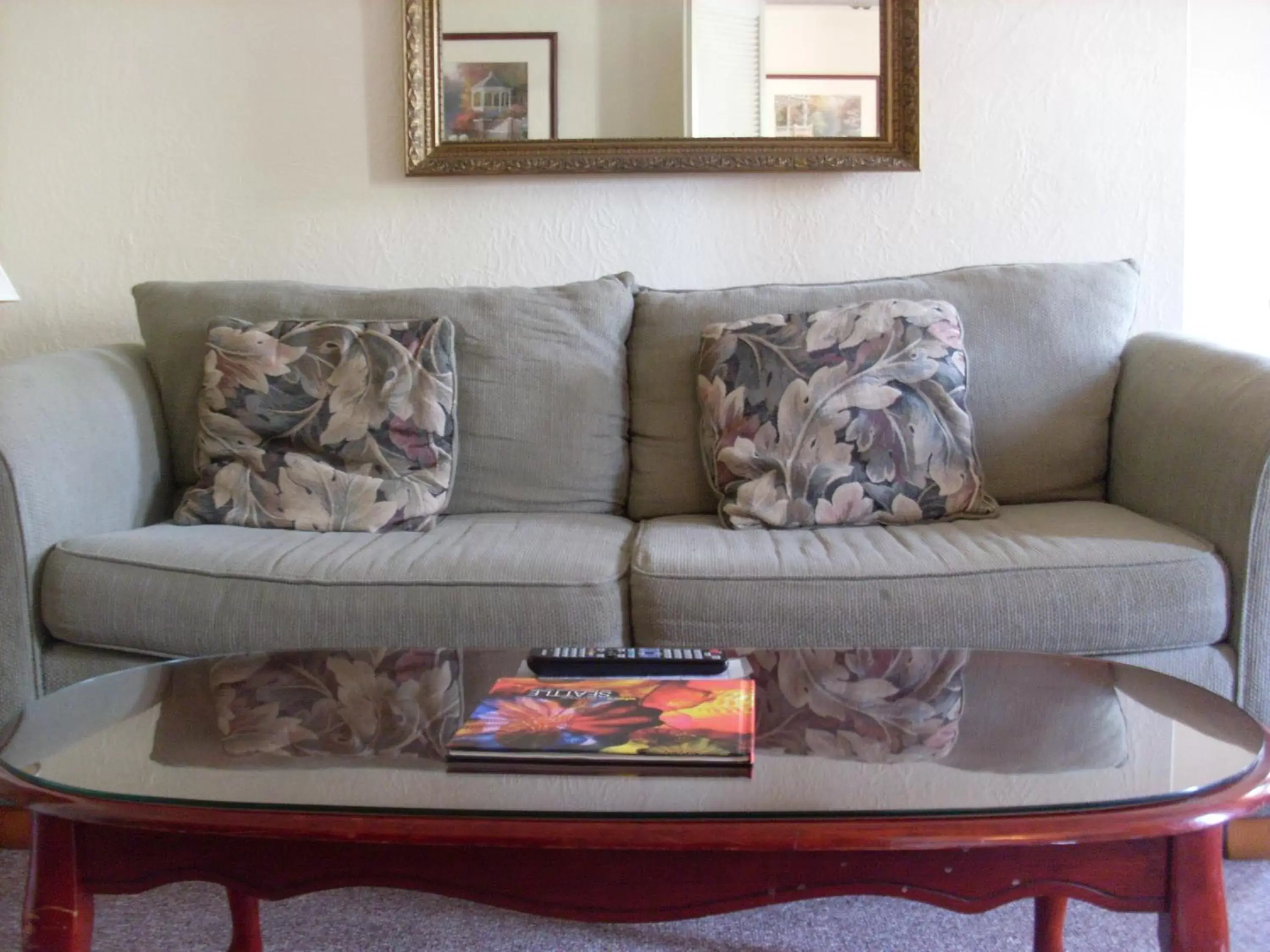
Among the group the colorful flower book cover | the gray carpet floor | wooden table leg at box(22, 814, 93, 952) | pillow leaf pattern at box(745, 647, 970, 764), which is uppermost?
the colorful flower book cover

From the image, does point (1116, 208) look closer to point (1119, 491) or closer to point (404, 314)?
point (1119, 491)

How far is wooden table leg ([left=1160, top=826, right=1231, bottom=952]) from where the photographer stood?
3.03ft

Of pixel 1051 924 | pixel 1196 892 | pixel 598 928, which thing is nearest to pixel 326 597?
pixel 598 928

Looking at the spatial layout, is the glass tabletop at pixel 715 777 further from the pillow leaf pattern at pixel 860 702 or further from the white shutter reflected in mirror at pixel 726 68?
the white shutter reflected in mirror at pixel 726 68

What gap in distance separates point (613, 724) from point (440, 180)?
1770 millimetres

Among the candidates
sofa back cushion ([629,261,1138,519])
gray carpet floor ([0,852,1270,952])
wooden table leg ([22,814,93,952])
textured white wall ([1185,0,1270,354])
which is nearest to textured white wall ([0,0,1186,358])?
textured white wall ([1185,0,1270,354])

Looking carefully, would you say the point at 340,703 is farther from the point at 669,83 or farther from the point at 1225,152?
the point at 1225,152

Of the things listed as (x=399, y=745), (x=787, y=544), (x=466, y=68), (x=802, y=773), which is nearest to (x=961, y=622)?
(x=787, y=544)

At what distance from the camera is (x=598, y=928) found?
1531mm

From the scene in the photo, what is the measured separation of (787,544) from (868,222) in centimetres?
101

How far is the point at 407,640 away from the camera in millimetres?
1624

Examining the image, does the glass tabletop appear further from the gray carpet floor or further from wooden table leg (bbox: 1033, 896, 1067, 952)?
the gray carpet floor

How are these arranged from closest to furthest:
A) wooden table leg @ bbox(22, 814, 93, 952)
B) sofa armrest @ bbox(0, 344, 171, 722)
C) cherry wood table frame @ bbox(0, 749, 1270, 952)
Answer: cherry wood table frame @ bbox(0, 749, 1270, 952) → wooden table leg @ bbox(22, 814, 93, 952) → sofa armrest @ bbox(0, 344, 171, 722)

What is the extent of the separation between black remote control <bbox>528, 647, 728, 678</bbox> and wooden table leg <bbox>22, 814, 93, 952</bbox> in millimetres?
454
